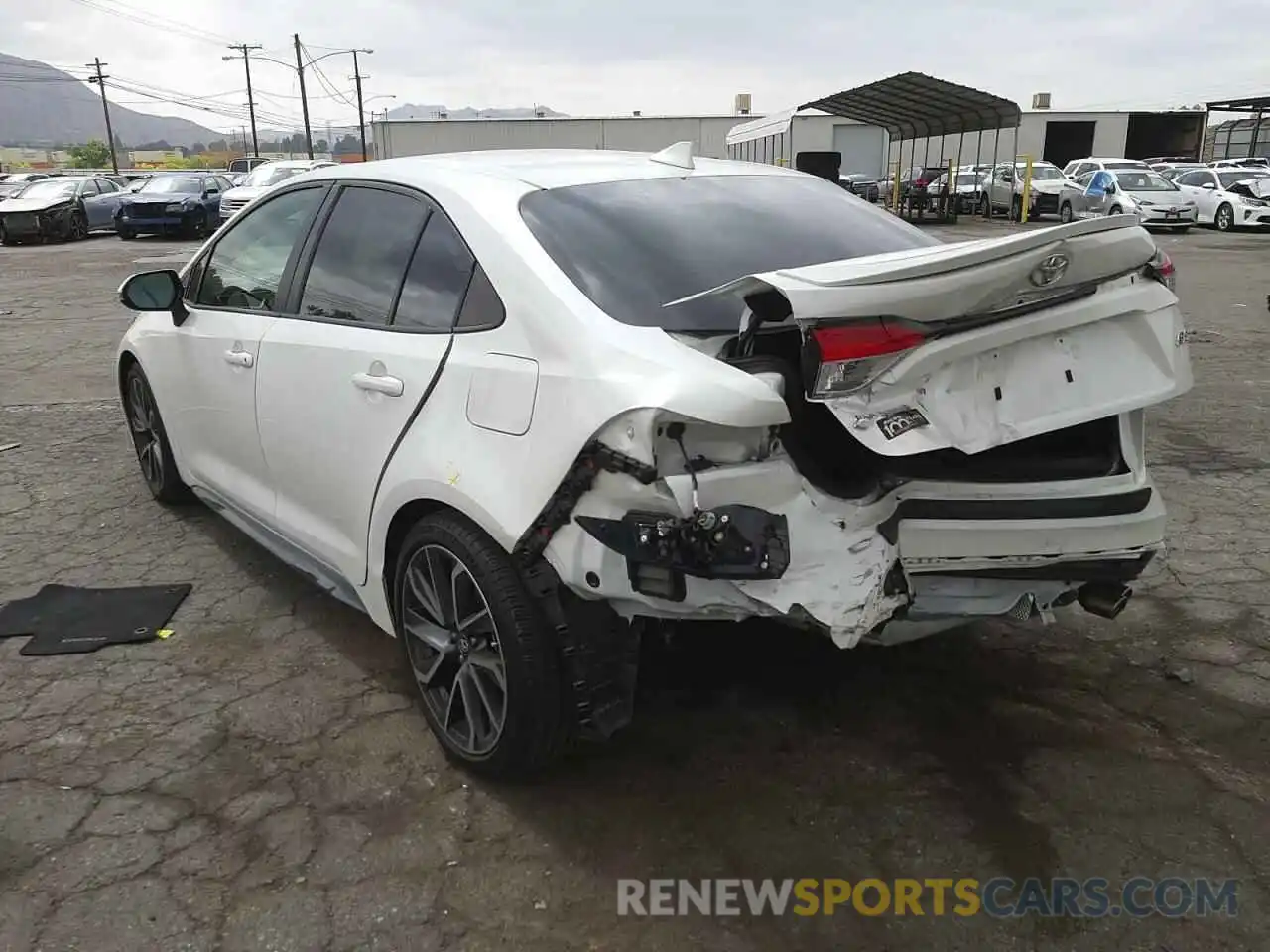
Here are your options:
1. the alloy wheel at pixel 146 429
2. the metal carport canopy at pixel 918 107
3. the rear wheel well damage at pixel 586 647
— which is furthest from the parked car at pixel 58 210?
the rear wheel well damage at pixel 586 647

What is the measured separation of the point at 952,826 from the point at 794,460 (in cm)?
110

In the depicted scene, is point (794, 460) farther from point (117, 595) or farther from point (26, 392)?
point (26, 392)

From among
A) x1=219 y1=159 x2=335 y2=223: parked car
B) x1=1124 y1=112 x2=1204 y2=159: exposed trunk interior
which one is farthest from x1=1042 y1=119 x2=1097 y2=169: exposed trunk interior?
x1=219 y1=159 x2=335 y2=223: parked car

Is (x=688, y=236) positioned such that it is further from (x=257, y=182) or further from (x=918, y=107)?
(x=918, y=107)

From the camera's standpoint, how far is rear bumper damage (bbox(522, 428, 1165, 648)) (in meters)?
2.19

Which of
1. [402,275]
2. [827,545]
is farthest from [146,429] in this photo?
[827,545]

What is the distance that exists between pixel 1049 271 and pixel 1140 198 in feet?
81.1

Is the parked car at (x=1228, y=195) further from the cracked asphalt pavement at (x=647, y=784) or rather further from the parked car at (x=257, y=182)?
the cracked asphalt pavement at (x=647, y=784)

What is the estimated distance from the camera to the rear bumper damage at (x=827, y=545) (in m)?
2.19

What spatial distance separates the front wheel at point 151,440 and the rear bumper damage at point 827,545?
3.19 m

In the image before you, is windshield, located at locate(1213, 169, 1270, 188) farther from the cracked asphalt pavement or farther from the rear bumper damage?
the rear bumper damage

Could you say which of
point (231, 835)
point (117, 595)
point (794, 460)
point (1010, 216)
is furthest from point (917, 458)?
point (1010, 216)

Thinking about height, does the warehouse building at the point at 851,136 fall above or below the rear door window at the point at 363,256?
above

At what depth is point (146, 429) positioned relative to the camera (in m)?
5.10
